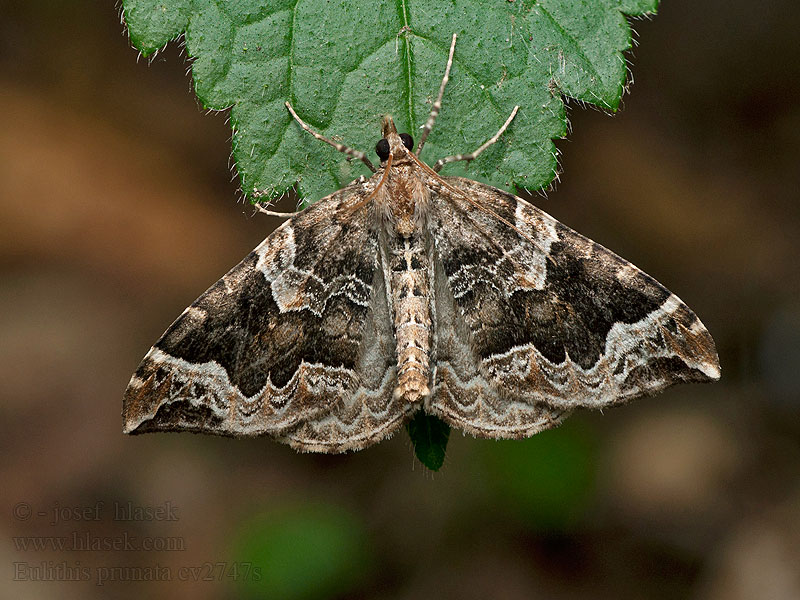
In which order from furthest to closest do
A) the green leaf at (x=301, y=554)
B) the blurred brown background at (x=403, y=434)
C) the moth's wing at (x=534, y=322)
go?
the blurred brown background at (x=403, y=434) < the green leaf at (x=301, y=554) < the moth's wing at (x=534, y=322)

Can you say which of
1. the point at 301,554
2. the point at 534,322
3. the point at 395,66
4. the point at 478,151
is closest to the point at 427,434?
the point at 534,322

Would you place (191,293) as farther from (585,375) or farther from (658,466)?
(658,466)

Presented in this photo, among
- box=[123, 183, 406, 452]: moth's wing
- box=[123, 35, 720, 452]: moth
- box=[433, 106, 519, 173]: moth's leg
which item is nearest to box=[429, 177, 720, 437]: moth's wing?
box=[123, 35, 720, 452]: moth

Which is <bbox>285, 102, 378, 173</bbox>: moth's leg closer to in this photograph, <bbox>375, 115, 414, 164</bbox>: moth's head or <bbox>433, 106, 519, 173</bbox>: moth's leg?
<bbox>375, 115, 414, 164</bbox>: moth's head

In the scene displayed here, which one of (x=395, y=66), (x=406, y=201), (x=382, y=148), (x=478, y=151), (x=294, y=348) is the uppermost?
(x=395, y=66)

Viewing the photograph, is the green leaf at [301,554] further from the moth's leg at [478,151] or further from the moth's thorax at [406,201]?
the moth's leg at [478,151]

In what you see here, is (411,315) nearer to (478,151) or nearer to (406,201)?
(406,201)

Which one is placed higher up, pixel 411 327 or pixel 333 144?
pixel 333 144

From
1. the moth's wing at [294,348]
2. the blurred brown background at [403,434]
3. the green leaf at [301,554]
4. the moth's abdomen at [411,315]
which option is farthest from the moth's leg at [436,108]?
the green leaf at [301,554]
